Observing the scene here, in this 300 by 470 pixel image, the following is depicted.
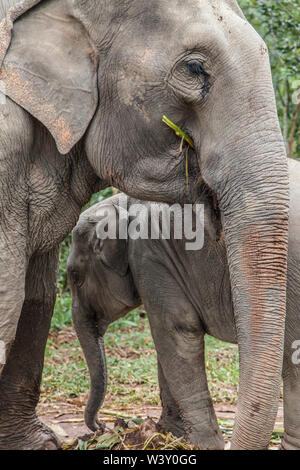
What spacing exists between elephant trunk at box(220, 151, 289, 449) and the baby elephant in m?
0.34

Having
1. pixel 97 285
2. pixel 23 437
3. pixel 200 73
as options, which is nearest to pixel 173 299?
pixel 97 285

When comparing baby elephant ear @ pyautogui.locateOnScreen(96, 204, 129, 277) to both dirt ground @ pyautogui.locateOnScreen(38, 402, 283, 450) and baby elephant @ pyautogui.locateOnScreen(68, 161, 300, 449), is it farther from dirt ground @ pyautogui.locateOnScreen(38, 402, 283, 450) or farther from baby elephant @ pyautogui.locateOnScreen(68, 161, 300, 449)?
dirt ground @ pyautogui.locateOnScreen(38, 402, 283, 450)

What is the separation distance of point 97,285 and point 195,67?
183 cm

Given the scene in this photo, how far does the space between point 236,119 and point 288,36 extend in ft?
13.1

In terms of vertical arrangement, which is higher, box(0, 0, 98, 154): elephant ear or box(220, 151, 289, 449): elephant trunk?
box(0, 0, 98, 154): elephant ear

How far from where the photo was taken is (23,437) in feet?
14.6

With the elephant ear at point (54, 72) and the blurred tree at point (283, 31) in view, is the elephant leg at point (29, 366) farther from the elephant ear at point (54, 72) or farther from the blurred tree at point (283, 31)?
the blurred tree at point (283, 31)

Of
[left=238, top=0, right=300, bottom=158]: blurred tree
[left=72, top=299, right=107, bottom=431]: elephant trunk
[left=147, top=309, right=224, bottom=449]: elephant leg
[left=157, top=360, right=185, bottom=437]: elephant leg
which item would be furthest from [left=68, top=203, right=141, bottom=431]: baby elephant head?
[left=238, top=0, right=300, bottom=158]: blurred tree

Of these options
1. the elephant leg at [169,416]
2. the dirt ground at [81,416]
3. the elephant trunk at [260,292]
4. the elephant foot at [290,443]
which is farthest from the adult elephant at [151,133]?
the dirt ground at [81,416]

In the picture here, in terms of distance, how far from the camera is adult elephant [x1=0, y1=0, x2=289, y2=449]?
3096mm

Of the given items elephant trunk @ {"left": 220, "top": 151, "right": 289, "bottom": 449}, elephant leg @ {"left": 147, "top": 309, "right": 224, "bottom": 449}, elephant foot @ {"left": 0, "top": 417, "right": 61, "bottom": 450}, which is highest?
elephant trunk @ {"left": 220, "top": 151, "right": 289, "bottom": 449}

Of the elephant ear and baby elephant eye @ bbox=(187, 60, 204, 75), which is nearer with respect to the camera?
baby elephant eye @ bbox=(187, 60, 204, 75)

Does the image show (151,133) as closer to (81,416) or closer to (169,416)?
(169,416)

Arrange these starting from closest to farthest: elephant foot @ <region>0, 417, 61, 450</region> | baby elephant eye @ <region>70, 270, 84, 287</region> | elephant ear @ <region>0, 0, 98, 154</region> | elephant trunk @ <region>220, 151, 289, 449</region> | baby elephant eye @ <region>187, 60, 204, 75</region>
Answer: elephant trunk @ <region>220, 151, 289, 449</region> < baby elephant eye @ <region>187, 60, 204, 75</region> < elephant ear @ <region>0, 0, 98, 154</region> < elephant foot @ <region>0, 417, 61, 450</region> < baby elephant eye @ <region>70, 270, 84, 287</region>
